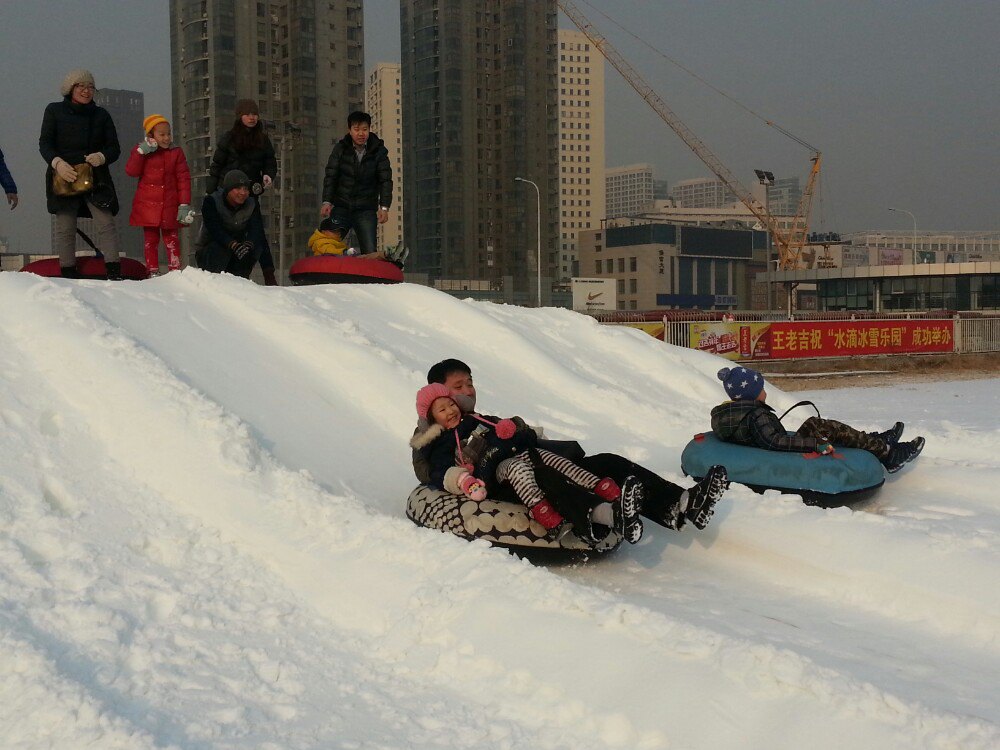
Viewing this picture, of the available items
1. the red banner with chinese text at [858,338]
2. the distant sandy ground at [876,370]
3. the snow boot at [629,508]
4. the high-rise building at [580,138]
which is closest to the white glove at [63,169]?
the snow boot at [629,508]

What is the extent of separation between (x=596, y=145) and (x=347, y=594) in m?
189

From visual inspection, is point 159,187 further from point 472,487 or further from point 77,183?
point 472,487

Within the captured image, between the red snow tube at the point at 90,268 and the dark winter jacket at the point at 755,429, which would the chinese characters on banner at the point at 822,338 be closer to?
the red snow tube at the point at 90,268

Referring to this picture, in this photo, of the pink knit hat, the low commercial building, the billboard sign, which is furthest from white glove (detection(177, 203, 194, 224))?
the low commercial building

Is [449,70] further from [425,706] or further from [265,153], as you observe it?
[425,706]

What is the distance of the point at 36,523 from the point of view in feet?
15.4

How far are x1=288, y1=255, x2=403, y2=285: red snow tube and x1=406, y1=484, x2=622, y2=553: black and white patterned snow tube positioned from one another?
276 inches

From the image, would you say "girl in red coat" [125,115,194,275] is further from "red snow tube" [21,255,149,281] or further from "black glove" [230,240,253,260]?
"black glove" [230,240,253,260]

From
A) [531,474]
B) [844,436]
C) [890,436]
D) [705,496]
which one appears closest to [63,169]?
[531,474]

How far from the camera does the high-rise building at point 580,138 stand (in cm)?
18400

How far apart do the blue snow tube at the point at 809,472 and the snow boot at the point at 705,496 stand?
1.51 m

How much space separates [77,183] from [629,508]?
6.62 meters

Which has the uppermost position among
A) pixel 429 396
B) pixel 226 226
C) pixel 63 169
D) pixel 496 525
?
pixel 63 169

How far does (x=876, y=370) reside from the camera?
24828mm
